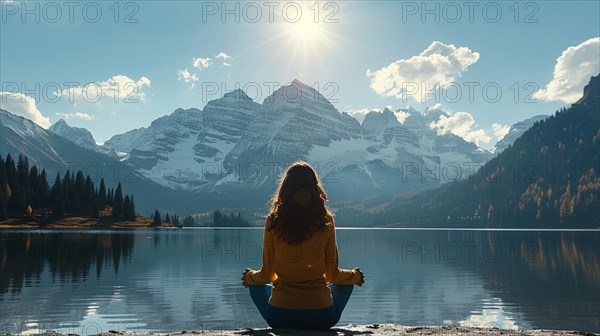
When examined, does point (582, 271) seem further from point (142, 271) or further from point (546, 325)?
point (142, 271)

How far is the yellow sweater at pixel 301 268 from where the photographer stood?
517 inches

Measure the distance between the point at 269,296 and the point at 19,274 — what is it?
142 ft

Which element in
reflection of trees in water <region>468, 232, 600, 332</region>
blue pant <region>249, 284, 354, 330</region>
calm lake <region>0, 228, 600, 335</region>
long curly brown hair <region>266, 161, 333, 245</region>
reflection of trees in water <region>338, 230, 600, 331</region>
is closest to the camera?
long curly brown hair <region>266, 161, 333, 245</region>

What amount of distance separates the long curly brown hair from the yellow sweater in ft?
0.47

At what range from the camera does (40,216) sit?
18650cm

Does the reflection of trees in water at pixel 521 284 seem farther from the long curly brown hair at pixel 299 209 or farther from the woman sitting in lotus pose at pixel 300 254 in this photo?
the long curly brown hair at pixel 299 209

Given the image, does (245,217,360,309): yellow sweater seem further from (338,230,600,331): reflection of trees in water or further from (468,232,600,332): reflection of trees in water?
(338,230,600,331): reflection of trees in water

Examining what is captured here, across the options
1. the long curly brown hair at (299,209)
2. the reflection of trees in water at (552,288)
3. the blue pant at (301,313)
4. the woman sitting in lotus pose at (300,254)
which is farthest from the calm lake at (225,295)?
the long curly brown hair at (299,209)

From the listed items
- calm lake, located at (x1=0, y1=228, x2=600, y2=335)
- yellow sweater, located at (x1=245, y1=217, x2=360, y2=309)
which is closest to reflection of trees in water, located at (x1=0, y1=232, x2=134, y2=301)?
calm lake, located at (x1=0, y1=228, x2=600, y2=335)

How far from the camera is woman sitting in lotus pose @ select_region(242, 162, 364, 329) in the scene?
13109mm

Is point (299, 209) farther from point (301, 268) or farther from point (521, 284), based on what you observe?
point (521, 284)

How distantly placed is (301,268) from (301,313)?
1030mm

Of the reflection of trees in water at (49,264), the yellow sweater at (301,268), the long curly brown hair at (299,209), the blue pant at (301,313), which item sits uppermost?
the long curly brown hair at (299,209)

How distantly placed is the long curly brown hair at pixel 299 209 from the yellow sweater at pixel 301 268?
144mm
